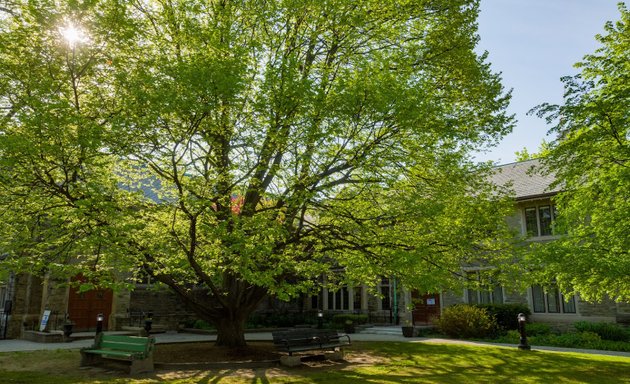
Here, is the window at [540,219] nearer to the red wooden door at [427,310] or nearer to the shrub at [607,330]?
the shrub at [607,330]

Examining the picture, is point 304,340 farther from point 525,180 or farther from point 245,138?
point 525,180

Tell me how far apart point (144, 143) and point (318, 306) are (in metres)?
22.9

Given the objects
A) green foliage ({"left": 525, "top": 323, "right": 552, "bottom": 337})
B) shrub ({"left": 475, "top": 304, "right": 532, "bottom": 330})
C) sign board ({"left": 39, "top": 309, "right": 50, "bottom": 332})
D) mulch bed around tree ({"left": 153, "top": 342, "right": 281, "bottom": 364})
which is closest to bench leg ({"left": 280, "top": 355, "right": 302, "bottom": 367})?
mulch bed around tree ({"left": 153, "top": 342, "right": 281, "bottom": 364})

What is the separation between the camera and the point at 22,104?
33.7ft

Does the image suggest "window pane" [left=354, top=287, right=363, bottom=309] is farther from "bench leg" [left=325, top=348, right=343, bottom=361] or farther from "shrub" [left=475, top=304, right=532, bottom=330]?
"bench leg" [left=325, top=348, right=343, bottom=361]

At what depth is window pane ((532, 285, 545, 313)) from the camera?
2092 cm

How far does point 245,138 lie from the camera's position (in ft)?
37.7

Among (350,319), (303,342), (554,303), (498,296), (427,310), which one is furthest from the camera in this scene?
(350,319)

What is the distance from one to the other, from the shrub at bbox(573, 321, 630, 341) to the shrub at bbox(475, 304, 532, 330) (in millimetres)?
2505

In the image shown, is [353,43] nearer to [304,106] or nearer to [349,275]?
[304,106]

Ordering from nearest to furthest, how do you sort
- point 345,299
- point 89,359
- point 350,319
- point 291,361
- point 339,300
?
point 89,359, point 291,361, point 350,319, point 345,299, point 339,300

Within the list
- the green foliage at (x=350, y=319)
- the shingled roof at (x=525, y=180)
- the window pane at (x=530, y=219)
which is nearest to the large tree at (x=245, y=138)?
the shingled roof at (x=525, y=180)

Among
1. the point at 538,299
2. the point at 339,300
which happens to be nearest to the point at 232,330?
the point at 538,299

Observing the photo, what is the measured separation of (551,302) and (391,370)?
12415 millimetres
